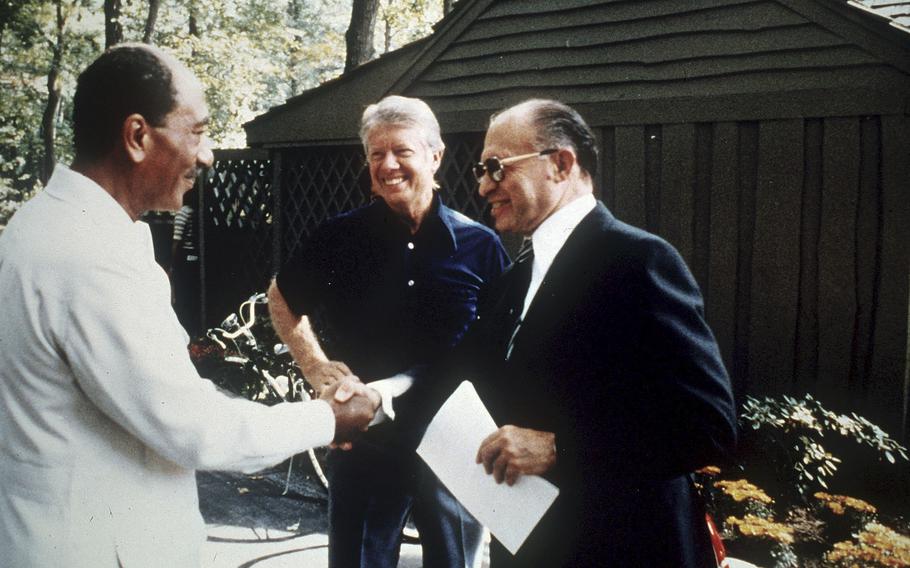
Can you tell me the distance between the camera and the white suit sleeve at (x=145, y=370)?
1280 mm

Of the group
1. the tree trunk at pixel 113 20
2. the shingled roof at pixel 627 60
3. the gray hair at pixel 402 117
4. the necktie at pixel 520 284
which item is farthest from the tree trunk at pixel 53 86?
the necktie at pixel 520 284

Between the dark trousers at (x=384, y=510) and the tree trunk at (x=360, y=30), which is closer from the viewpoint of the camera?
the dark trousers at (x=384, y=510)

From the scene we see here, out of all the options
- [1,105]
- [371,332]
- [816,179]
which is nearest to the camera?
[371,332]

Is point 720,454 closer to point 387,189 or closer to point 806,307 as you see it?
point 387,189

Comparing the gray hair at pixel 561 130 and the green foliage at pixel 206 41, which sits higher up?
the green foliage at pixel 206 41

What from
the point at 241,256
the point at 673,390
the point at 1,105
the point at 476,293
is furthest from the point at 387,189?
the point at 1,105

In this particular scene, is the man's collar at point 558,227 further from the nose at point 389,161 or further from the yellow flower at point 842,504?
the yellow flower at point 842,504

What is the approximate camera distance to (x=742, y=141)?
546 cm

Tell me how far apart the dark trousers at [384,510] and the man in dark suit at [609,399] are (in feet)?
2.03

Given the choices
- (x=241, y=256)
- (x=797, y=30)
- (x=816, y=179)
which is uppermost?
(x=797, y=30)

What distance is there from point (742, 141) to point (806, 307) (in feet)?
4.45

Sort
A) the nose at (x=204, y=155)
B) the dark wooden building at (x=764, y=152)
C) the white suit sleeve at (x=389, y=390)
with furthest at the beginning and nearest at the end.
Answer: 1. the dark wooden building at (x=764, y=152)
2. the white suit sleeve at (x=389, y=390)
3. the nose at (x=204, y=155)

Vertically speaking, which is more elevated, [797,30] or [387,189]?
[797,30]

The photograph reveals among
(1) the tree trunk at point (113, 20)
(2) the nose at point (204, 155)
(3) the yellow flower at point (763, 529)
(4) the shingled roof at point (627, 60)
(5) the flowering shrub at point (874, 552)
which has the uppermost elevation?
(1) the tree trunk at point (113, 20)
